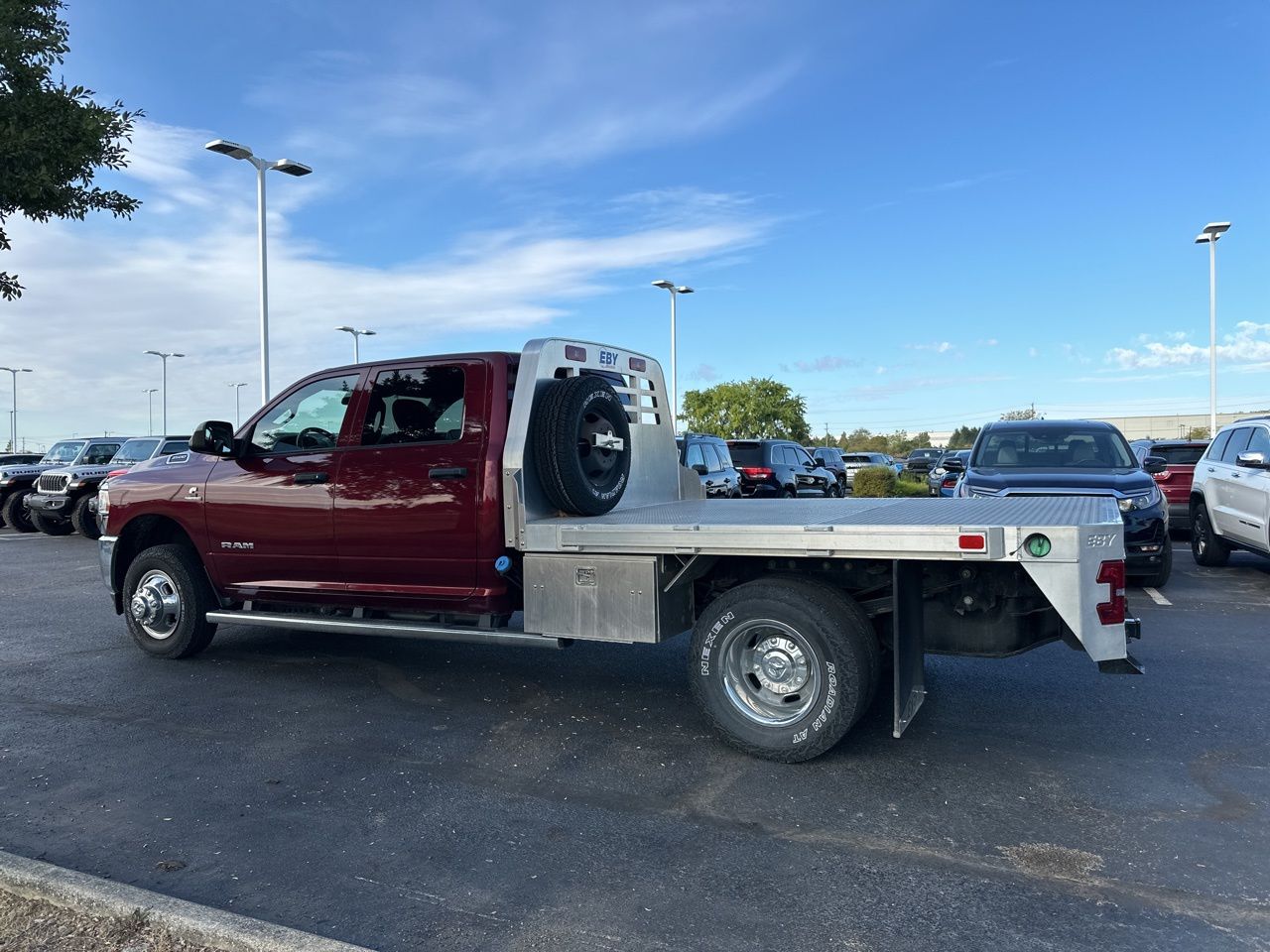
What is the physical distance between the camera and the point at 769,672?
4770mm

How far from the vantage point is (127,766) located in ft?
16.0

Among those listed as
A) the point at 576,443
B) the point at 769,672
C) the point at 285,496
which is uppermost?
the point at 576,443

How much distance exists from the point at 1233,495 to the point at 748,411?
4508cm

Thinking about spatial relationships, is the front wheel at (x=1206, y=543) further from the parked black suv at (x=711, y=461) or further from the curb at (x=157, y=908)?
the curb at (x=157, y=908)

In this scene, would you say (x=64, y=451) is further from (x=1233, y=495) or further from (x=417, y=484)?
(x=1233, y=495)

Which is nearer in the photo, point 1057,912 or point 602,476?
point 1057,912

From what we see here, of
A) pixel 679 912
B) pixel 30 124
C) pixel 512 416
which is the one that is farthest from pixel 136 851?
pixel 30 124

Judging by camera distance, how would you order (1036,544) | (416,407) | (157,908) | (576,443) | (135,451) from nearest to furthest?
1. (157,908)
2. (1036,544)
3. (576,443)
4. (416,407)
5. (135,451)

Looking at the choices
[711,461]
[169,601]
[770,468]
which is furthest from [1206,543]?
[169,601]

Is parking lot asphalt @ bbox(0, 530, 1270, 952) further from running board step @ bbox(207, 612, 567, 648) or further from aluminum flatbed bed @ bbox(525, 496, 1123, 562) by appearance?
aluminum flatbed bed @ bbox(525, 496, 1123, 562)

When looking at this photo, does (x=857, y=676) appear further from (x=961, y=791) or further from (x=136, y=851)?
(x=136, y=851)

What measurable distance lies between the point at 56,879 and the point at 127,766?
5.05 ft

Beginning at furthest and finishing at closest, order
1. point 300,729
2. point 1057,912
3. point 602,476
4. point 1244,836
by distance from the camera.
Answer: point 602,476 < point 300,729 < point 1244,836 < point 1057,912

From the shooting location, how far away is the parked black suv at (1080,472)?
31.2ft
